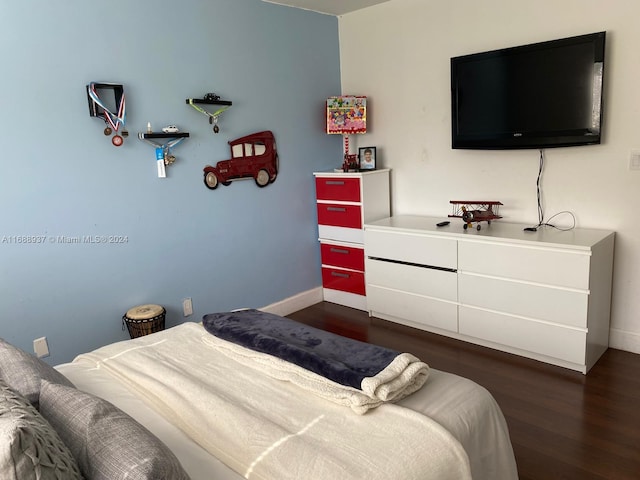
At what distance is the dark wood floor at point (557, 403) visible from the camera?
2.06m

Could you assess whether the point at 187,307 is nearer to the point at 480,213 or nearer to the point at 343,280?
the point at 343,280

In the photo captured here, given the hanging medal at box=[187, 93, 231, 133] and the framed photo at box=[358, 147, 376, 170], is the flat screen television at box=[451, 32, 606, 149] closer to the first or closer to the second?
the framed photo at box=[358, 147, 376, 170]

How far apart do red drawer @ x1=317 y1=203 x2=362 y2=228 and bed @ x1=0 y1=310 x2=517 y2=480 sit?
2087 mm

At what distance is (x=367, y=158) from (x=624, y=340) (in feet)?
7.15

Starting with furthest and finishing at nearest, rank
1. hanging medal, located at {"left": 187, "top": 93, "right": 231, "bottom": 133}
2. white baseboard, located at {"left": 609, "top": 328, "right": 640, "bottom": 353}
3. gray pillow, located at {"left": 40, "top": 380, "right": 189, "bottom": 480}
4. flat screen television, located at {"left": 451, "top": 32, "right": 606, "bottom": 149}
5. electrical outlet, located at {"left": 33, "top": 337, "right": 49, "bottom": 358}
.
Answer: hanging medal, located at {"left": 187, "top": 93, "right": 231, "bottom": 133}, white baseboard, located at {"left": 609, "top": 328, "right": 640, "bottom": 353}, flat screen television, located at {"left": 451, "top": 32, "right": 606, "bottom": 149}, electrical outlet, located at {"left": 33, "top": 337, "right": 49, "bottom": 358}, gray pillow, located at {"left": 40, "top": 380, "right": 189, "bottom": 480}

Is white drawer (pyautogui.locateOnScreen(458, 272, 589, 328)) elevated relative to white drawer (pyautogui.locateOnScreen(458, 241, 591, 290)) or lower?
lower

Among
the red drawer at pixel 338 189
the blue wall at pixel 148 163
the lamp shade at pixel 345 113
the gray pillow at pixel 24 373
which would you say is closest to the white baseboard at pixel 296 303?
the blue wall at pixel 148 163

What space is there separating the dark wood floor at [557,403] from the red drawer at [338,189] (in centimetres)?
105

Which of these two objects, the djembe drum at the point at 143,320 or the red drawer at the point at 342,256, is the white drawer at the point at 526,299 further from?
the djembe drum at the point at 143,320

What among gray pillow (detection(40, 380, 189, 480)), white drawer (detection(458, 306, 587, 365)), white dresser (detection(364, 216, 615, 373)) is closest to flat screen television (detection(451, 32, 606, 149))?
white dresser (detection(364, 216, 615, 373))

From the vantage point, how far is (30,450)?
904 millimetres

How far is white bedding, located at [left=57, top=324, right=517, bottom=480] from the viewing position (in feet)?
4.20

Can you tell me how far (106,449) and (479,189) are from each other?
9.99 ft

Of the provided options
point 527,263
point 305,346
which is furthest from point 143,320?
point 527,263
